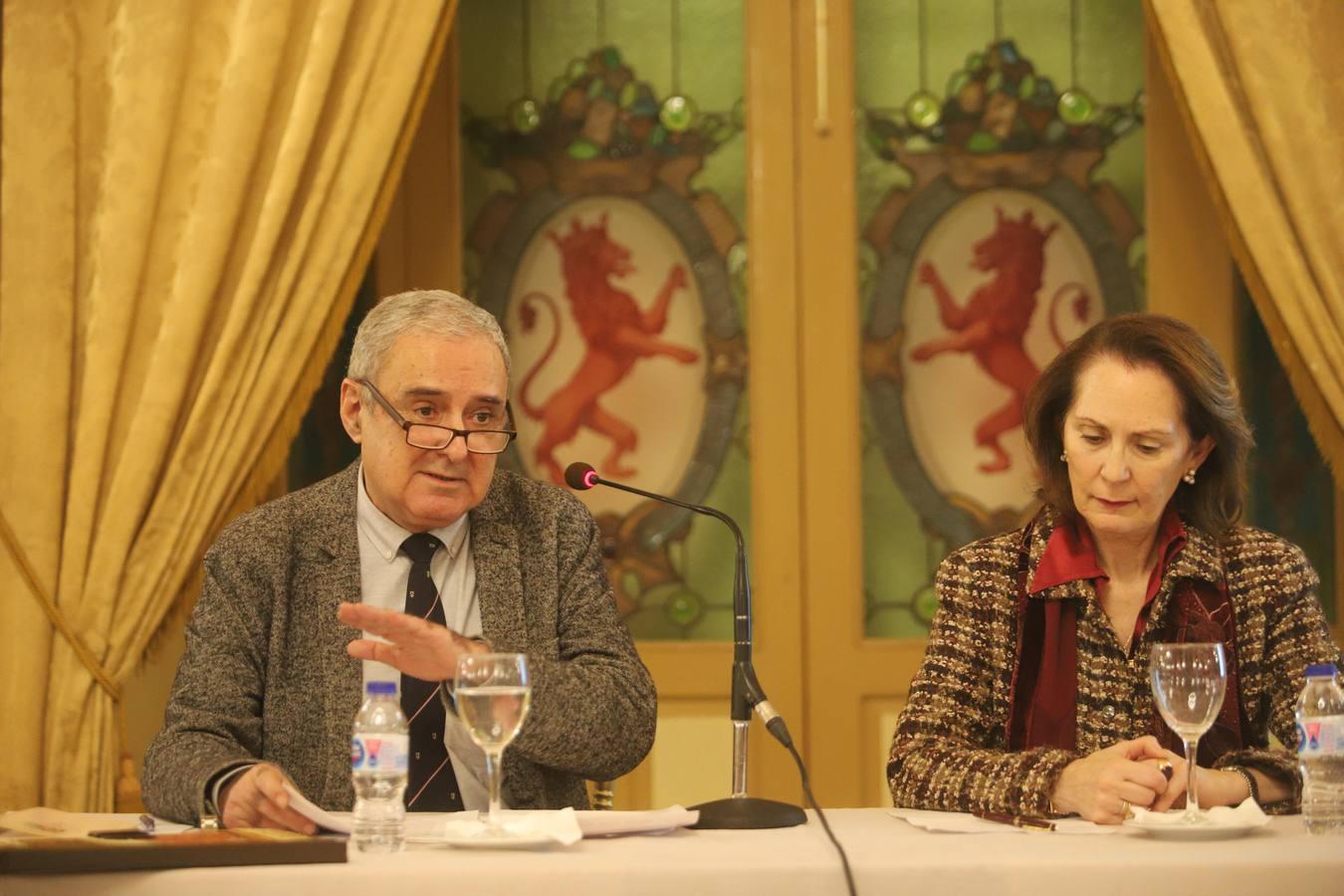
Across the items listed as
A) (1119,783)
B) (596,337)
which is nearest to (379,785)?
A: (1119,783)

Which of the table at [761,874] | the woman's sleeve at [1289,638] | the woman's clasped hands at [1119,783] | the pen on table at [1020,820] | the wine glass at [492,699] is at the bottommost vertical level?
the table at [761,874]

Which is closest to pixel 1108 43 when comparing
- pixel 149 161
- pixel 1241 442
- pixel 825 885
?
pixel 1241 442

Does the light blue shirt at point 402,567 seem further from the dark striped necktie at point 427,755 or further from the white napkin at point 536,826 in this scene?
the white napkin at point 536,826

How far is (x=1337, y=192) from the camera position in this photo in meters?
3.41

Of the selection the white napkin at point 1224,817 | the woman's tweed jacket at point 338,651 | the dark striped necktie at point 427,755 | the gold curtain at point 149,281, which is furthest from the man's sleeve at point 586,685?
the gold curtain at point 149,281

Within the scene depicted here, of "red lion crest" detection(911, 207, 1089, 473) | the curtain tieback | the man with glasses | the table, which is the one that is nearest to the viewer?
the table

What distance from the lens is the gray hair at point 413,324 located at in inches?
90.7

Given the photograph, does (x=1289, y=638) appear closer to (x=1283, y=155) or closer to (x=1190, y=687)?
(x=1190, y=687)

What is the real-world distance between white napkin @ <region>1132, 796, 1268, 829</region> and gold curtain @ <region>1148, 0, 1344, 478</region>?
193 cm

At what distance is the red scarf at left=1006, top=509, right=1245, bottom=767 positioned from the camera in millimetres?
2207

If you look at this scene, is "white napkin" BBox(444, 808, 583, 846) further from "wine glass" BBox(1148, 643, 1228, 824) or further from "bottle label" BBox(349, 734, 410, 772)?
"wine glass" BBox(1148, 643, 1228, 824)

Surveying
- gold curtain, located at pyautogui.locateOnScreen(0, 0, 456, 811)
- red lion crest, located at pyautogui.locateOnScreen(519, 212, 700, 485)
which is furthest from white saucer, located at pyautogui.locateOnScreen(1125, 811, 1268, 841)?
red lion crest, located at pyautogui.locateOnScreen(519, 212, 700, 485)

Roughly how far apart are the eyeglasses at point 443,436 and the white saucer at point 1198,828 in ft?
3.45

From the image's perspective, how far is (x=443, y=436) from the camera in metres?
2.26
